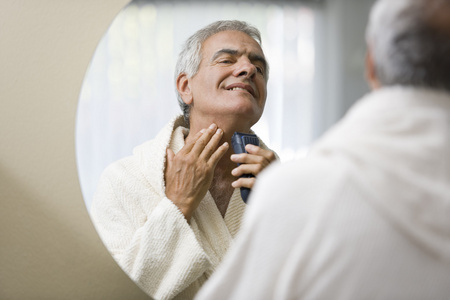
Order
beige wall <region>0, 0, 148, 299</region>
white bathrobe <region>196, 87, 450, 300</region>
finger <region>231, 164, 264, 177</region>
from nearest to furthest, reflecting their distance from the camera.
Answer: white bathrobe <region>196, 87, 450, 300</region>
finger <region>231, 164, 264, 177</region>
beige wall <region>0, 0, 148, 299</region>

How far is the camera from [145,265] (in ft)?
2.30

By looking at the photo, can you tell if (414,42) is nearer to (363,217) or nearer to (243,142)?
(363,217)

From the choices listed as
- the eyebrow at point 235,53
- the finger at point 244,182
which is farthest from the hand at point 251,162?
the eyebrow at point 235,53

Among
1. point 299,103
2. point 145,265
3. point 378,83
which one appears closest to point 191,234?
point 145,265

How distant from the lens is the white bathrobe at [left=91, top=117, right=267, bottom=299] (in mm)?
672

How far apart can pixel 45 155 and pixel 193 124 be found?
0.26 m

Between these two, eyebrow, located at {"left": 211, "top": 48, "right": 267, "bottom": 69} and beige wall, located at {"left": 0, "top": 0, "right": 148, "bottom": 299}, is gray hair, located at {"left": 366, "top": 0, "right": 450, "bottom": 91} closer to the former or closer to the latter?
eyebrow, located at {"left": 211, "top": 48, "right": 267, "bottom": 69}

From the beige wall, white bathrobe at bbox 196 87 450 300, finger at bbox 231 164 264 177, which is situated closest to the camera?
white bathrobe at bbox 196 87 450 300

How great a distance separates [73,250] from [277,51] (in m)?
0.43

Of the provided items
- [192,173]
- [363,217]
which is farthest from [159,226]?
[363,217]

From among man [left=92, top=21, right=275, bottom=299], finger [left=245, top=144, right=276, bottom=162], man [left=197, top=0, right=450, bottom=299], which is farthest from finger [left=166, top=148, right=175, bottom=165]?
man [left=197, top=0, right=450, bottom=299]

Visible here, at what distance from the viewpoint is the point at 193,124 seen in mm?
685

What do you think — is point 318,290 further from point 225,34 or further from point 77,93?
point 77,93

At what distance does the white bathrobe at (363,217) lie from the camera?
0.40 metres
